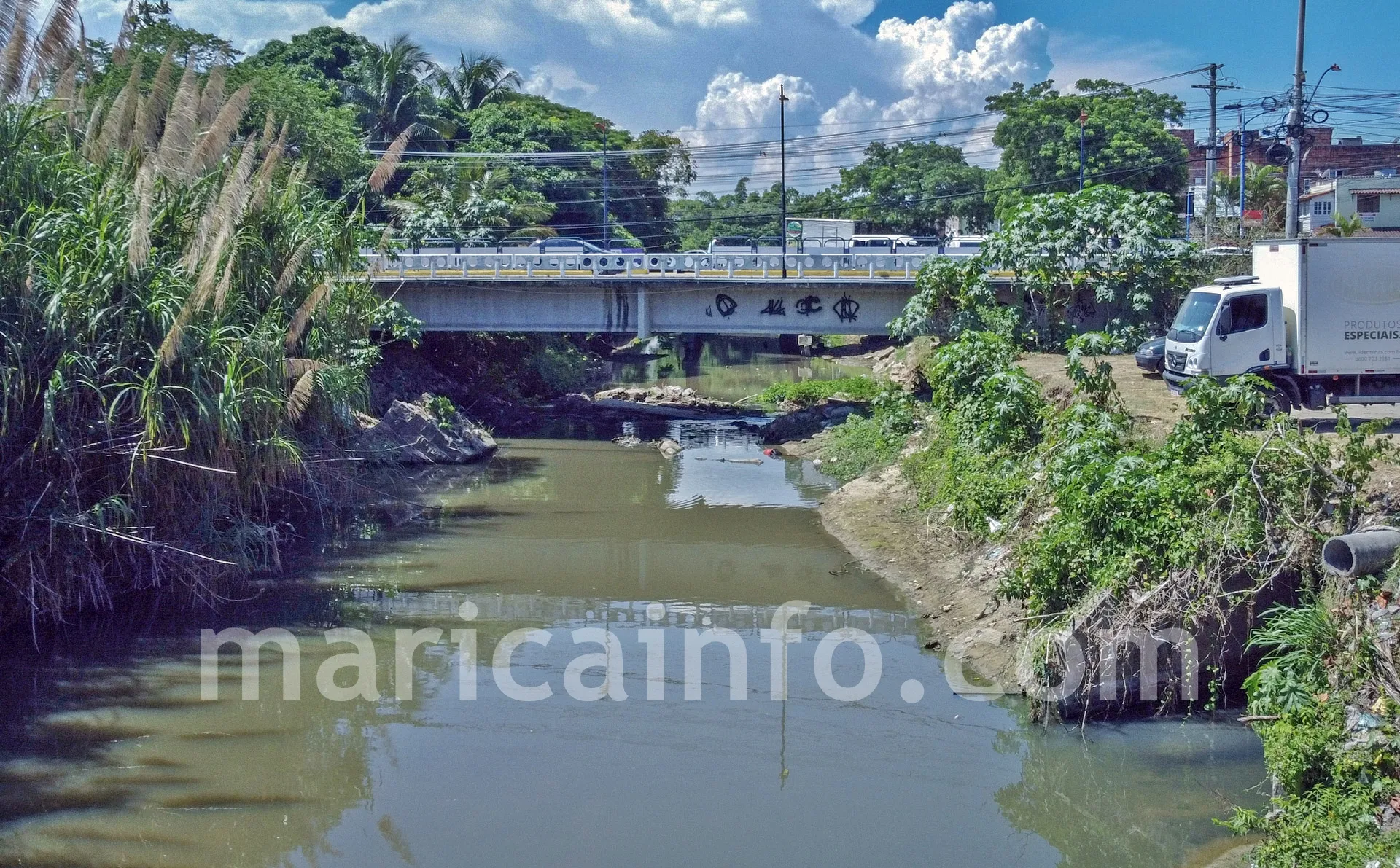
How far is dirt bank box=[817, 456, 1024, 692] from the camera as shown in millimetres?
12484

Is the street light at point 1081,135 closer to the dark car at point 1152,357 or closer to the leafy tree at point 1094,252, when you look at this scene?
the leafy tree at point 1094,252

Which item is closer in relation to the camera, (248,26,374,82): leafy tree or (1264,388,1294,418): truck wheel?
(1264,388,1294,418): truck wheel

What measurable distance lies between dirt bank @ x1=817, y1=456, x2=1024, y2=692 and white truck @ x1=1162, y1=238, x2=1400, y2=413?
4758 millimetres

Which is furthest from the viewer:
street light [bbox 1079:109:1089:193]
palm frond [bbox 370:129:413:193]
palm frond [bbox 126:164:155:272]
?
street light [bbox 1079:109:1089:193]

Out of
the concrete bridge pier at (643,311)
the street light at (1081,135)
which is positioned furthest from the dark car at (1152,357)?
the street light at (1081,135)

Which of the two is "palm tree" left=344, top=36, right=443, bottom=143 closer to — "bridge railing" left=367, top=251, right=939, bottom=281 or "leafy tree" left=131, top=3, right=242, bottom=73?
"leafy tree" left=131, top=3, right=242, bottom=73

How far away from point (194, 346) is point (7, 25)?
13.5 ft

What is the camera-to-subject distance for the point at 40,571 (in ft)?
43.3

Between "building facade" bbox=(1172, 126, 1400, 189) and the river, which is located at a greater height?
"building facade" bbox=(1172, 126, 1400, 189)

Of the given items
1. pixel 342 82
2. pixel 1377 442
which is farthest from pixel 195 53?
pixel 342 82

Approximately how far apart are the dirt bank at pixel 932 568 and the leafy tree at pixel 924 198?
4115 cm

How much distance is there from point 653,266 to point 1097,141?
2777 centimetres

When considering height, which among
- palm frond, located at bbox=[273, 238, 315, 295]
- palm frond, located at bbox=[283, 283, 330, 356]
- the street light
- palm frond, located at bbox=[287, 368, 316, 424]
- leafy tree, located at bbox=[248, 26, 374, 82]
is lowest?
palm frond, located at bbox=[287, 368, 316, 424]

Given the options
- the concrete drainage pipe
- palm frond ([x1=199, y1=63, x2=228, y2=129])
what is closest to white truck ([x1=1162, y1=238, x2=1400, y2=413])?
the concrete drainage pipe
